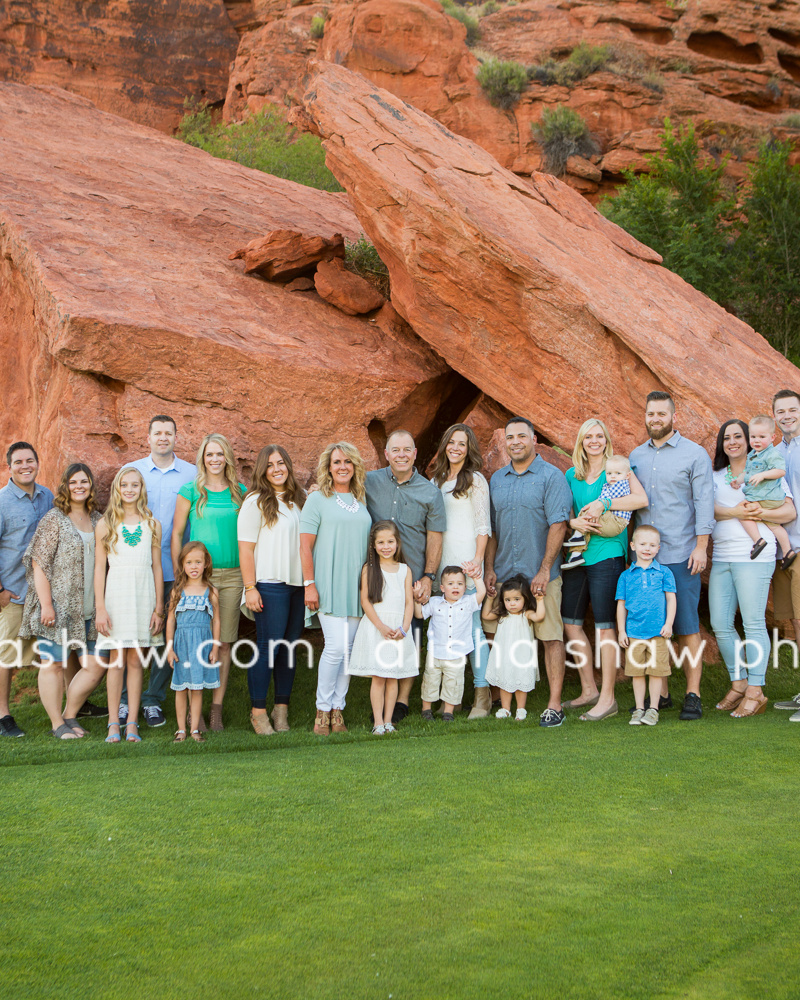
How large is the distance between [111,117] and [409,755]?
38.2 ft

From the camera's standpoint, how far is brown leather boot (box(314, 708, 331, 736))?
19.5 feet

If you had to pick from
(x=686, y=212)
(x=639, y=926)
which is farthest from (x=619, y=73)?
(x=639, y=926)

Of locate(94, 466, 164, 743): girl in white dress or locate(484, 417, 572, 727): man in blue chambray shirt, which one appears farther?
locate(484, 417, 572, 727): man in blue chambray shirt

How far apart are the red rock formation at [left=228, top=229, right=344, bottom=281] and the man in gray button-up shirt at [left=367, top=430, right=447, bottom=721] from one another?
3943mm

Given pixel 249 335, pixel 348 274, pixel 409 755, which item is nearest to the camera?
pixel 409 755

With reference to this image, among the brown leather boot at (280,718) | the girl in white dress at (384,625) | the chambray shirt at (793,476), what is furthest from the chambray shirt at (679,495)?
the brown leather boot at (280,718)

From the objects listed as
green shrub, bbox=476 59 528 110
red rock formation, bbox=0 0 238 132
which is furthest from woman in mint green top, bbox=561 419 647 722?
red rock formation, bbox=0 0 238 132

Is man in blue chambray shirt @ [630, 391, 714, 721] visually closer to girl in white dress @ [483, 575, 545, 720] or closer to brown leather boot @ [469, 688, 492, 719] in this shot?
girl in white dress @ [483, 575, 545, 720]

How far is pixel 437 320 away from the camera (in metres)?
8.54

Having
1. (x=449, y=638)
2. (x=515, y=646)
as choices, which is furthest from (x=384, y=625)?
(x=515, y=646)

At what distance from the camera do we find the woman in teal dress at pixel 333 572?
598 cm

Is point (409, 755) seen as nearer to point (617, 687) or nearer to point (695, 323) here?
point (617, 687)

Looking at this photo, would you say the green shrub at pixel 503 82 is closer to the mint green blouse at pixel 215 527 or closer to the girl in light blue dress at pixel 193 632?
the mint green blouse at pixel 215 527

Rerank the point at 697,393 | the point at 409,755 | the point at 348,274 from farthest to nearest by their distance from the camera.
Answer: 1. the point at 348,274
2. the point at 697,393
3. the point at 409,755
